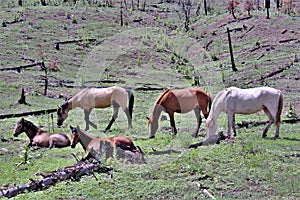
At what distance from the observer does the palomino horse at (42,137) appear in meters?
15.2

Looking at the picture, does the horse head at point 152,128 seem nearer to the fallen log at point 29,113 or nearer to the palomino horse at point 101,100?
the palomino horse at point 101,100

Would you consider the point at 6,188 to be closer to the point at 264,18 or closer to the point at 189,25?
the point at 264,18

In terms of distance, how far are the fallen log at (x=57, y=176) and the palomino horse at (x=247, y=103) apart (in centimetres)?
437

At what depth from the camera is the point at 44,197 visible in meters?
10.0

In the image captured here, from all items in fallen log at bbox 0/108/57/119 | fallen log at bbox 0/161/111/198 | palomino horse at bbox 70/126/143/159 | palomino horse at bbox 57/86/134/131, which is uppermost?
palomino horse at bbox 57/86/134/131

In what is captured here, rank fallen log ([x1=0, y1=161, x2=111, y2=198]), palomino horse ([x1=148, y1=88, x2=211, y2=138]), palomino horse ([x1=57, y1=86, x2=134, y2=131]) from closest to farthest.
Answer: fallen log ([x1=0, y1=161, x2=111, y2=198])
palomino horse ([x1=148, y1=88, x2=211, y2=138])
palomino horse ([x1=57, y1=86, x2=134, y2=131])

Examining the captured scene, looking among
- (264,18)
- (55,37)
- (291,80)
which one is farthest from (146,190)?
(264,18)

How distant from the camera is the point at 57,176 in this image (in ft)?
36.0

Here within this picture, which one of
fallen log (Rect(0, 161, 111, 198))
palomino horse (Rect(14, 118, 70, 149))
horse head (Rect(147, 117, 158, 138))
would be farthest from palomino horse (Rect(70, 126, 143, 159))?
horse head (Rect(147, 117, 158, 138))

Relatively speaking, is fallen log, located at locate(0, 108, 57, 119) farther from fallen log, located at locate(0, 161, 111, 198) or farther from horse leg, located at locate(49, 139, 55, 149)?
fallen log, located at locate(0, 161, 111, 198)

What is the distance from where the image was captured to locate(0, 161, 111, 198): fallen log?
34.0ft

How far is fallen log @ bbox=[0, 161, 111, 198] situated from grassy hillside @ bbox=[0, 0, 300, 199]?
19cm

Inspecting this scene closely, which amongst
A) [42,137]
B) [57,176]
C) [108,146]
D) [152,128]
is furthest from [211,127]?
[57,176]

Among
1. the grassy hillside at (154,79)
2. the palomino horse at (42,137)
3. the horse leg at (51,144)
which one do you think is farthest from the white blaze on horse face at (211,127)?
the horse leg at (51,144)
